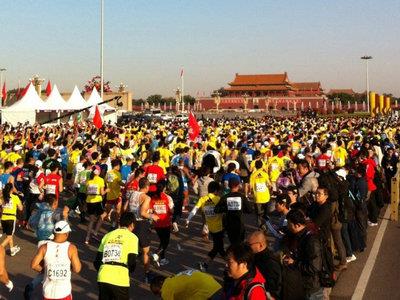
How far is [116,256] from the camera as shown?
5.47 metres

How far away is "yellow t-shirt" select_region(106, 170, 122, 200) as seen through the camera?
10.8 meters

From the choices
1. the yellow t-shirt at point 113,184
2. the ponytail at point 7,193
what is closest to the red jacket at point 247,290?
the ponytail at point 7,193

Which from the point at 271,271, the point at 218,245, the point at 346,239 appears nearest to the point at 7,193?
the point at 218,245

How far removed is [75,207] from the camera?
12695mm

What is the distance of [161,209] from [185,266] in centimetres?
114

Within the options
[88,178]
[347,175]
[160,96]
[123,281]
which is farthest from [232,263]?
[160,96]

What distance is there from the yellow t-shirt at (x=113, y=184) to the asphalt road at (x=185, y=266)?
1053mm

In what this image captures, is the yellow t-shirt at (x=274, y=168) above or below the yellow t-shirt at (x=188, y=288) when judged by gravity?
above

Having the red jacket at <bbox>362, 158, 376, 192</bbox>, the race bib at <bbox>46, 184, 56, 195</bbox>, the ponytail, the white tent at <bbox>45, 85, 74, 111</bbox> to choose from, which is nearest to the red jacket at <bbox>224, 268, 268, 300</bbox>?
the ponytail

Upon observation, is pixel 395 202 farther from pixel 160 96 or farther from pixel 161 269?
pixel 160 96

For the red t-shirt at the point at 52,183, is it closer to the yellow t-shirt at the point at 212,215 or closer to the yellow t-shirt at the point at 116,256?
the yellow t-shirt at the point at 212,215

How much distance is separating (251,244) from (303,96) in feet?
346

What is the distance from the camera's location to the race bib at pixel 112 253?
546 centimetres

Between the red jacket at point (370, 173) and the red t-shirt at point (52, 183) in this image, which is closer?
the red t-shirt at point (52, 183)
